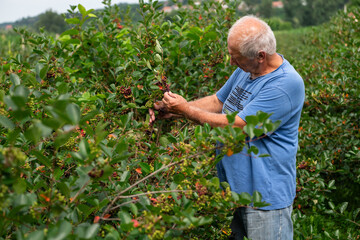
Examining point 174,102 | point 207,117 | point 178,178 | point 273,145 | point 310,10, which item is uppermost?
point 174,102

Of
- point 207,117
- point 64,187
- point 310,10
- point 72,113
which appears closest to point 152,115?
point 207,117

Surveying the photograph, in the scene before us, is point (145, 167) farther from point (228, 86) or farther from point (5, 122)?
point (228, 86)

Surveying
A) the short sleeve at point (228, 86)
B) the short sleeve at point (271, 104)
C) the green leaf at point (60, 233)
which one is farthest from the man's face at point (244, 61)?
the green leaf at point (60, 233)

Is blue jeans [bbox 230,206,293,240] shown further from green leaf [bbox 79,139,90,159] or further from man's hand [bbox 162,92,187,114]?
green leaf [bbox 79,139,90,159]

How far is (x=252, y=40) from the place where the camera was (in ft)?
6.98

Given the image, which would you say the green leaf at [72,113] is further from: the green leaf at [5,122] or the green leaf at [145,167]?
the green leaf at [145,167]

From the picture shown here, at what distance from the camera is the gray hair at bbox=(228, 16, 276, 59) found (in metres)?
2.13

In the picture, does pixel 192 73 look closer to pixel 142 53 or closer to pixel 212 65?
pixel 212 65

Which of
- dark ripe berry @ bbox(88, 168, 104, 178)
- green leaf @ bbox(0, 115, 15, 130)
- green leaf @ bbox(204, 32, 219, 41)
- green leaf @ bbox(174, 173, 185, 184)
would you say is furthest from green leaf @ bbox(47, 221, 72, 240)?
green leaf @ bbox(204, 32, 219, 41)

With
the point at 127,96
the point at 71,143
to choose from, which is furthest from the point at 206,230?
the point at 127,96

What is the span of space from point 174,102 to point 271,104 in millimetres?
609

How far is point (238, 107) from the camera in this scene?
2344 millimetres

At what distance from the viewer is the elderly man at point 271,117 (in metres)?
2.10

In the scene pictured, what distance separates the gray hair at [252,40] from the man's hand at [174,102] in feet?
1.63
